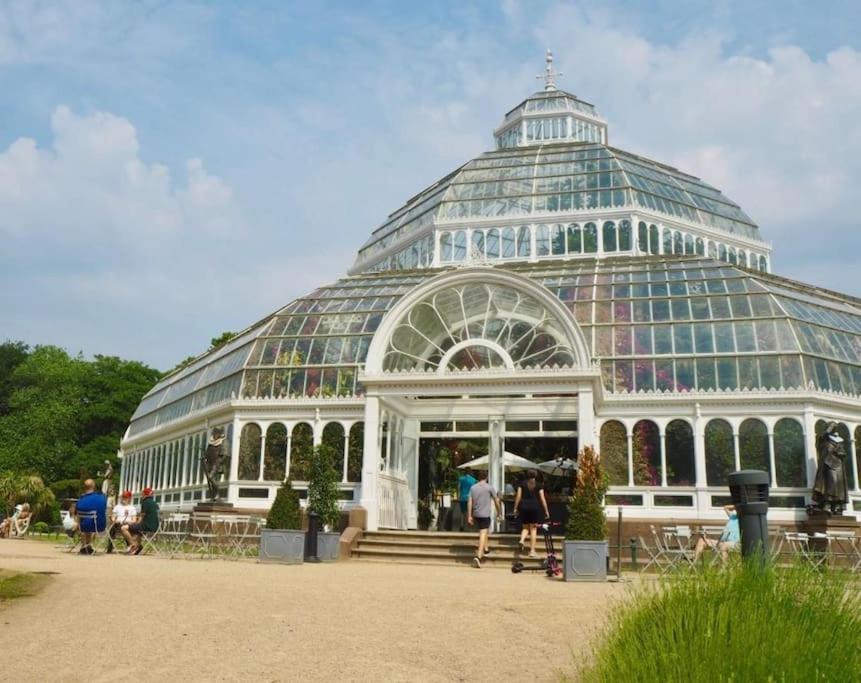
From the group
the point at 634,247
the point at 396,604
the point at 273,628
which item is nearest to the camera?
the point at 273,628

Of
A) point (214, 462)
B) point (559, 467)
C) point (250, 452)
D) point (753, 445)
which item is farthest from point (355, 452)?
point (753, 445)

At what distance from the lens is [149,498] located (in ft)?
67.0

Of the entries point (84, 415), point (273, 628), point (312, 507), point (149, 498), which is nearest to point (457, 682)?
point (273, 628)

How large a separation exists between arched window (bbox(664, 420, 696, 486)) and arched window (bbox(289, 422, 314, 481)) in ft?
31.3

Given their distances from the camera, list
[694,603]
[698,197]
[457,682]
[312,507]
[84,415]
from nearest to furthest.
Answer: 1. [694,603]
2. [457,682]
3. [312,507]
4. [698,197]
5. [84,415]

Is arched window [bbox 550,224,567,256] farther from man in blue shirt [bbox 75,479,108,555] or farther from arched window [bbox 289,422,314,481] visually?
man in blue shirt [bbox 75,479,108,555]

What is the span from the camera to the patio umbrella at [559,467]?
22.7m

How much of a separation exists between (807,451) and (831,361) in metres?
2.85

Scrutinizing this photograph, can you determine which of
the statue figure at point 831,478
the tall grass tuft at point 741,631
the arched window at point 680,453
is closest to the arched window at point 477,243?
the arched window at point 680,453

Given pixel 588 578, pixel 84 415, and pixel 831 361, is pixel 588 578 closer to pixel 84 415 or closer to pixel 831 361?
pixel 831 361

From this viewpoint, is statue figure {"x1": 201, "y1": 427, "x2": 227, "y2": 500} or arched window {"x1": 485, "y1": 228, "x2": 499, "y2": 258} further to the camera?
arched window {"x1": 485, "y1": 228, "x2": 499, "y2": 258}

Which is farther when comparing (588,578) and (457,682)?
(588,578)

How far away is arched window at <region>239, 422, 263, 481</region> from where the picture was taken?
23.4 m

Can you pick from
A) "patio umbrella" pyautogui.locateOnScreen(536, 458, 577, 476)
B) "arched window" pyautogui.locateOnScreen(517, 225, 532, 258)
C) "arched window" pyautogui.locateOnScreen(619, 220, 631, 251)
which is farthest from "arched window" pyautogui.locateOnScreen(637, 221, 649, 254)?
"patio umbrella" pyautogui.locateOnScreen(536, 458, 577, 476)
